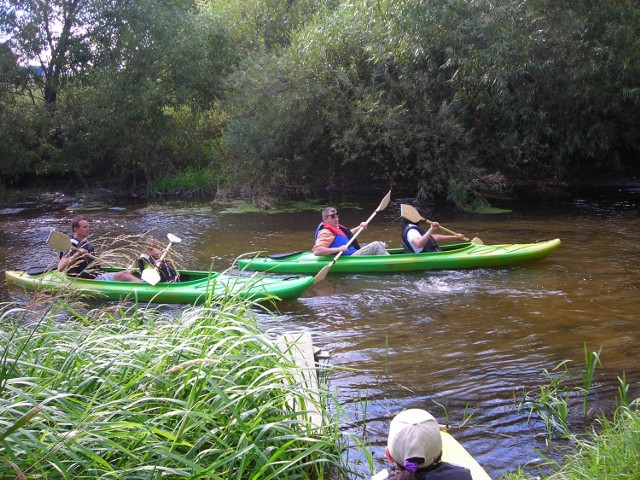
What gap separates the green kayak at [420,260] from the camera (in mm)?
7164

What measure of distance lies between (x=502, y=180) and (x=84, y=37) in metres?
9.47

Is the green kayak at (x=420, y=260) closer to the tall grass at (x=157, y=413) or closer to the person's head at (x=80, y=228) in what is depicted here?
the person's head at (x=80, y=228)

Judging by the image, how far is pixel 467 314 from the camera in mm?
5711

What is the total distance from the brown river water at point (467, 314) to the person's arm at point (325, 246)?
0.93 feet

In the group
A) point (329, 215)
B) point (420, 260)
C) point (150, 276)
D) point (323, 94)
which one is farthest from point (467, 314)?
point (323, 94)

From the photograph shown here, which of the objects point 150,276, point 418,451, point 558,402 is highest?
point 418,451

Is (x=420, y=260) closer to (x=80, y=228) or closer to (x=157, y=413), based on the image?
(x=80, y=228)

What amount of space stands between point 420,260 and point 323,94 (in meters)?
5.88

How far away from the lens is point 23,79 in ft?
47.2

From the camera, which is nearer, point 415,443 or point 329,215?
point 415,443

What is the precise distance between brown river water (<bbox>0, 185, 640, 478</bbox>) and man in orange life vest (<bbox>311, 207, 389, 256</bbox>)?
1.07 feet

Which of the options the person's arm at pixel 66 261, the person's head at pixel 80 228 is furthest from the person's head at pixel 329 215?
the person's arm at pixel 66 261

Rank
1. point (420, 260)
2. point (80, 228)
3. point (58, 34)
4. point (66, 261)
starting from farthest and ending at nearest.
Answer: point (58, 34) < point (420, 260) < point (80, 228) < point (66, 261)

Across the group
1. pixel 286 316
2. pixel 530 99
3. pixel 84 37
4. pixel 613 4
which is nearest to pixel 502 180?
pixel 530 99
